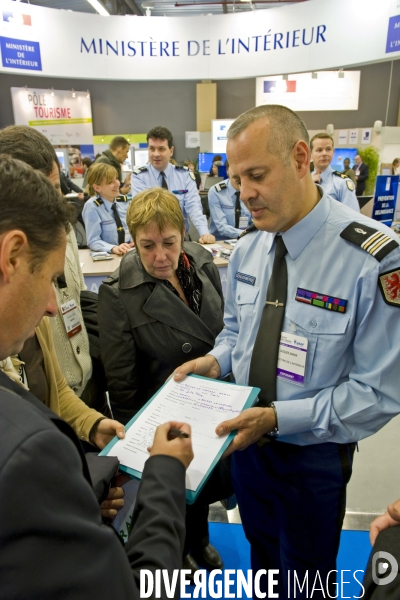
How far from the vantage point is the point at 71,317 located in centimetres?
169

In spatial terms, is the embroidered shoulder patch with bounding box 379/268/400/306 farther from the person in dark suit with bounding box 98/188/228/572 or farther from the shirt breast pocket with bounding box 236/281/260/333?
the person in dark suit with bounding box 98/188/228/572

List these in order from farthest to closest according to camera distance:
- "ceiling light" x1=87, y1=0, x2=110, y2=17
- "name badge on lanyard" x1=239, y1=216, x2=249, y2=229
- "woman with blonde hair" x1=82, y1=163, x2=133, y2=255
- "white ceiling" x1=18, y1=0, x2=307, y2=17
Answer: "white ceiling" x1=18, y1=0, x2=307, y2=17, "ceiling light" x1=87, y1=0, x2=110, y2=17, "name badge on lanyard" x1=239, y1=216, x2=249, y2=229, "woman with blonde hair" x1=82, y1=163, x2=133, y2=255

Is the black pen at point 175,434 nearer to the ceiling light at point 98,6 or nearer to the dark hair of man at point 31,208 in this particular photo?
the dark hair of man at point 31,208

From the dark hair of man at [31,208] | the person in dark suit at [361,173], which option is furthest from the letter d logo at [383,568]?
the person in dark suit at [361,173]

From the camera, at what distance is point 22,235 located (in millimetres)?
636

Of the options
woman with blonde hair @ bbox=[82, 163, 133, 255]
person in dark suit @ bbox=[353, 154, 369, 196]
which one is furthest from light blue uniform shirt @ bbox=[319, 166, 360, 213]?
person in dark suit @ bbox=[353, 154, 369, 196]

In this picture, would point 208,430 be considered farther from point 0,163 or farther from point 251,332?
point 0,163

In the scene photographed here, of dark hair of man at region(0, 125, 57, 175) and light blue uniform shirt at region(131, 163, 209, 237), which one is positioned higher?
dark hair of man at region(0, 125, 57, 175)

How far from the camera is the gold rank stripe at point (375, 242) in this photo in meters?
1.14

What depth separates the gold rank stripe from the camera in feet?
3.76

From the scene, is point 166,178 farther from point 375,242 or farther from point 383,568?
point 383,568

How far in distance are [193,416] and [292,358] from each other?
0.35 m

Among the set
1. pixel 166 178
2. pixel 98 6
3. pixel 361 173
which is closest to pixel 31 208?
pixel 166 178

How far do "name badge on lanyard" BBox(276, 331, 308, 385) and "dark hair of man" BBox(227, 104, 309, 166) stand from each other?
0.53m
